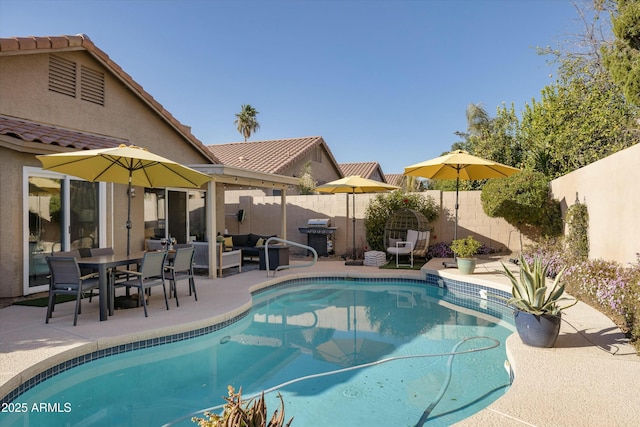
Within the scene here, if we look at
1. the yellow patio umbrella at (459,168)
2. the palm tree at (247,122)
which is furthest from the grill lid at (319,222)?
the palm tree at (247,122)

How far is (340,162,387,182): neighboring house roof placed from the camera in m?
30.1

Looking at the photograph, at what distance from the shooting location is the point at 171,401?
Answer: 433 centimetres

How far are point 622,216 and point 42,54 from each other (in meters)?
13.1

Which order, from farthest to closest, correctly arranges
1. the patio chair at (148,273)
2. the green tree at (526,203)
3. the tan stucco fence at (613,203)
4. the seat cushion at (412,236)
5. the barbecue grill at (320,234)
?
the barbecue grill at (320,234) → the seat cushion at (412,236) → the green tree at (526,203) → the tan stucco fence at (613,203) → the patio chair at (148,273)

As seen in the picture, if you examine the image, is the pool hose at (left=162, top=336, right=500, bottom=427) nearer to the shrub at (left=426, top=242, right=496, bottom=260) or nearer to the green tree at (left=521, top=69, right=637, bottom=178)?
the shrub at (left=426, top=242, right=496, bottom=260)

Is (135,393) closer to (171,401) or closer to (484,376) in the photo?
(171,401)

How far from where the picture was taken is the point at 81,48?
9.95 m

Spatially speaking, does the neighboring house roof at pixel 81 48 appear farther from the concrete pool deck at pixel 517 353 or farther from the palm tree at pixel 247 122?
the palm tree at pixel 247 122

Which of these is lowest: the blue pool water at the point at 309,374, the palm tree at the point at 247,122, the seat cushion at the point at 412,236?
the blue pool water at the point at 309,374

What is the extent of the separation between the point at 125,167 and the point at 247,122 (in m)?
31.4

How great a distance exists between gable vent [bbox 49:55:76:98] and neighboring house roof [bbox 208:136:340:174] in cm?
1052

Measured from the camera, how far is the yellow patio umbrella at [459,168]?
10.5 m

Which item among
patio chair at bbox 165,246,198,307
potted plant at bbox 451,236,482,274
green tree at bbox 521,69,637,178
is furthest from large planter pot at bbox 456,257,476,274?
green tree at bbox 521,69,637,178

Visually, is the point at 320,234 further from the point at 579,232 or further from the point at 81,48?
the point at 81,48
